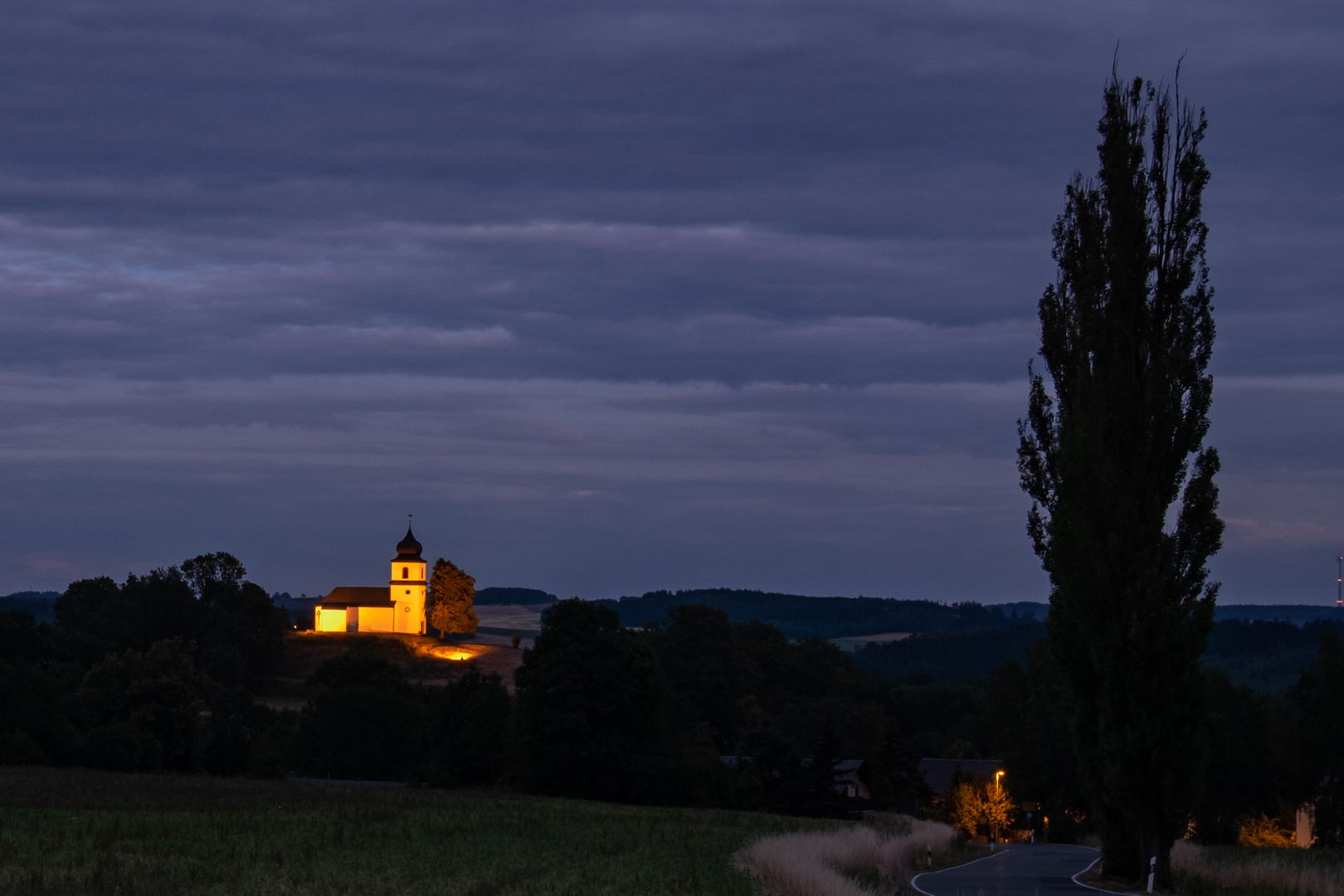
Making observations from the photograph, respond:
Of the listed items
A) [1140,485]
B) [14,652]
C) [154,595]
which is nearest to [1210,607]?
[1140,485]

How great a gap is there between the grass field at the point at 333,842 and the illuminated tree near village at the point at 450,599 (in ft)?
325

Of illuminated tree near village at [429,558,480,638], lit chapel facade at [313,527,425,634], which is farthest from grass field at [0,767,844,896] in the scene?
lit chapel facade at [313,527,425,634]

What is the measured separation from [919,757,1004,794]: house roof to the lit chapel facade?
232ft

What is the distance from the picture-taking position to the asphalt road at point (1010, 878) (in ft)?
87.5

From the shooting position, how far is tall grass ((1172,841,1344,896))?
82.5 feet

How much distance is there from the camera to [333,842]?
98.5ft

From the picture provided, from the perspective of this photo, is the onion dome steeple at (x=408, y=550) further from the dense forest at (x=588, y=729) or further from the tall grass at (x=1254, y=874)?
the tall grass at (x=1254, y=874)

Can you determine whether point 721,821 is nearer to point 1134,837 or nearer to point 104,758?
point 1134,837

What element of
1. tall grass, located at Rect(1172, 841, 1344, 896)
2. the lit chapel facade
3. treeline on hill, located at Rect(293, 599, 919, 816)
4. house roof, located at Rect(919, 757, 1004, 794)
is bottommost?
house roof, located at Rect(919, 757, 1004, 794)

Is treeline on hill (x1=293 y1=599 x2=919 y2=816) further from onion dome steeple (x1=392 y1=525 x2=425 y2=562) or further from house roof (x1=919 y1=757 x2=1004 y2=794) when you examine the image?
onion dome steeple (x1=392 y1=525 x2=425 y2=562)

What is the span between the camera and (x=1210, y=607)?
2791cm

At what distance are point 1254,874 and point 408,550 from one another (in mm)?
151096

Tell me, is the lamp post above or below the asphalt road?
below

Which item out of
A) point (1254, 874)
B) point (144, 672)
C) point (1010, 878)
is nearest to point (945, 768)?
point (144, 672)
